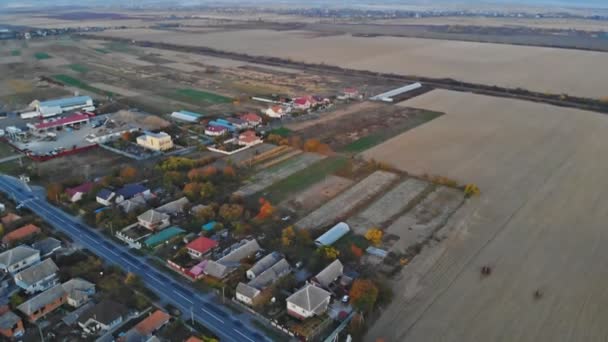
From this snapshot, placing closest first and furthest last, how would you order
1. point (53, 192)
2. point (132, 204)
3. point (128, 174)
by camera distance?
point (132, 204), point (53, 192), point (128, 174)

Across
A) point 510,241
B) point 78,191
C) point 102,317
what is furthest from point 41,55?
point 510,241

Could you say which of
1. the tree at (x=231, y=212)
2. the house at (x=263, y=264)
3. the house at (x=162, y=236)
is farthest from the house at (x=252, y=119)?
the house at (x=263, y=264)

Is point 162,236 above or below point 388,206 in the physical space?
above

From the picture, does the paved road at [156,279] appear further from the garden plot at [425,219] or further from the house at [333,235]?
the garden plot at [425,219]

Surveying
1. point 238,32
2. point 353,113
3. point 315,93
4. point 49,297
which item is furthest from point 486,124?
point 238,32

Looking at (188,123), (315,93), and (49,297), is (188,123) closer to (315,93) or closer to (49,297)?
(315,93)

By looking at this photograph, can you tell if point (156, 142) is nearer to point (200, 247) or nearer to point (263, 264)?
point (200, 247)
